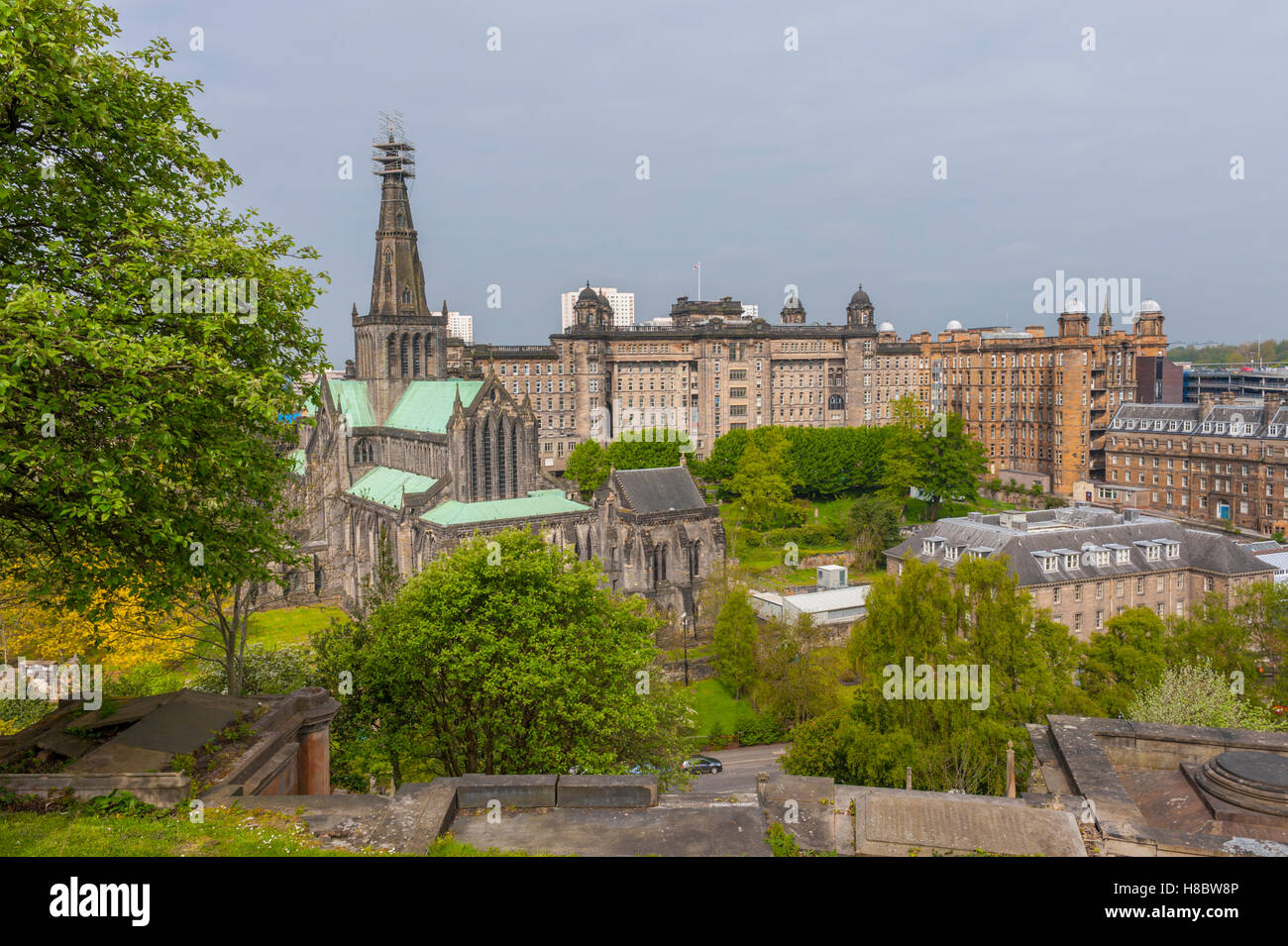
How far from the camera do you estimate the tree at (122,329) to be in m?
13.4

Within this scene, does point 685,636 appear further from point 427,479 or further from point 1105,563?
point 1105,563

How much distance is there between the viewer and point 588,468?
94.4 meters

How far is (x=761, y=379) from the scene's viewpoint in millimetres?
126875

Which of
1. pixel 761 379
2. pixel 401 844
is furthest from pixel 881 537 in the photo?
pixel 401 844

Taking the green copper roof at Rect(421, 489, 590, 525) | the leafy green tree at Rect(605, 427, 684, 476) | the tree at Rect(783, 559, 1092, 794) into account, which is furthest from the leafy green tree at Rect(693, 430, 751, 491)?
the tree at Rect(783, 559, 1092, 794)

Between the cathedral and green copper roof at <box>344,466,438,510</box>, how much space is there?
168 mm

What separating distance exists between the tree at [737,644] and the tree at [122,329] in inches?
1304

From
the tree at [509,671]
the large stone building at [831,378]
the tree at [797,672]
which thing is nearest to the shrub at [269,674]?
the tree at [509,671]

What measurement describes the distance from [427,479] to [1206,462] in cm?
8011

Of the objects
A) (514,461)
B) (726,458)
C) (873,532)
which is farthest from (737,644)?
(726,458)

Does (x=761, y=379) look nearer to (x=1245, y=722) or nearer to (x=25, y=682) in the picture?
(x=1245, y=722)

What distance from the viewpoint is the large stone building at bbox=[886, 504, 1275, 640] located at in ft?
175

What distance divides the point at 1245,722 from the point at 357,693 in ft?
91.3

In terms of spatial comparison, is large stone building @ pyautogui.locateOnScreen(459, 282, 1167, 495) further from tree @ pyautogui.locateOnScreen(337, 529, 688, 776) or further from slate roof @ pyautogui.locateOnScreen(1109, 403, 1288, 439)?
tree @ pyautogui.locateOnScreen(337, 529, 688, 776)
